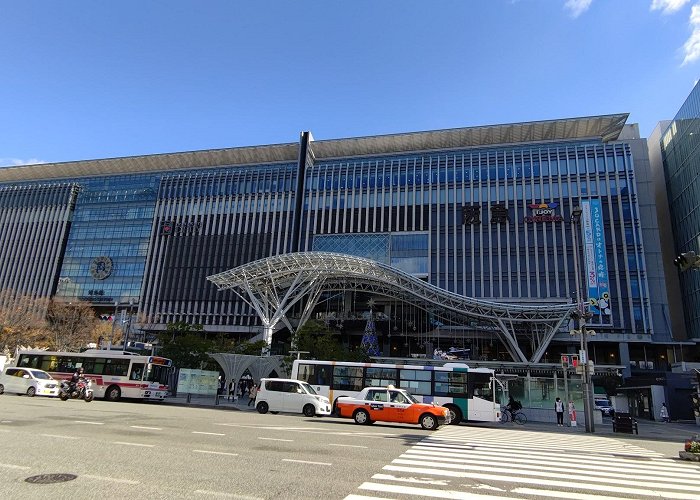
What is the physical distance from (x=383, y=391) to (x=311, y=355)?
1946 centimetres

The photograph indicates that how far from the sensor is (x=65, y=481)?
23.2ft

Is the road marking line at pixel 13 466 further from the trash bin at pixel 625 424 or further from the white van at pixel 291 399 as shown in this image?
the trash bin at pixel 625 424

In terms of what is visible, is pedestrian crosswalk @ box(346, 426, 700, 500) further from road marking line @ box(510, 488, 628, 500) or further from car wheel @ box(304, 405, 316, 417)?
car wheel @ box(304, 405, 316, 417)

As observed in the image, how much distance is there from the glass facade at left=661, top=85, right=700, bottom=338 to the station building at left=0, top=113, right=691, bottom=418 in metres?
3.43

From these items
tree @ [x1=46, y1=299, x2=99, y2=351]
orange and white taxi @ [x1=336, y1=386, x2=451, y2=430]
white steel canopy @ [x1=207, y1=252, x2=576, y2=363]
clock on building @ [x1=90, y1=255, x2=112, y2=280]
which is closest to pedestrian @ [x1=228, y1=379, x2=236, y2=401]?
white steel canopy @ [x1=207, y1=252, x2=576, y2=363]

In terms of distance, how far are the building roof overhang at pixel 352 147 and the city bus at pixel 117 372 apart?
50418mm

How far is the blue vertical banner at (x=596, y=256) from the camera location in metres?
54.1

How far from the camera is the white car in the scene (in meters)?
26.8

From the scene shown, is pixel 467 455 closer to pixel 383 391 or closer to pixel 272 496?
pixel 272 496

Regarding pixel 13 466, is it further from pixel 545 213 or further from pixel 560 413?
pixel 545 213

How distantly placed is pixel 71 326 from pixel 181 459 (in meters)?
56.6

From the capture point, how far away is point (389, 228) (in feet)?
211

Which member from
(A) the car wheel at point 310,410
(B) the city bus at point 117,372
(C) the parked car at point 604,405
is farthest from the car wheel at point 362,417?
A: (C) the parked car at point 604,405

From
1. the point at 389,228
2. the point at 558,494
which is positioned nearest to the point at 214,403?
the point at 558,494
